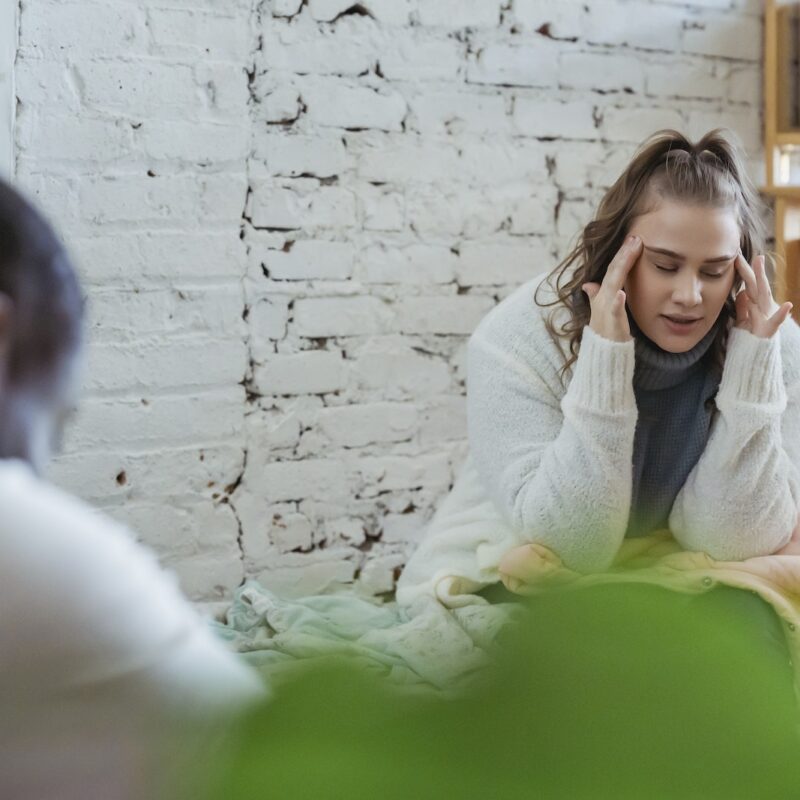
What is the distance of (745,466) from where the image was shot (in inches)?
63.3

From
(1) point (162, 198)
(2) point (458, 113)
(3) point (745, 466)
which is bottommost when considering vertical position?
(3) point (745, 466)

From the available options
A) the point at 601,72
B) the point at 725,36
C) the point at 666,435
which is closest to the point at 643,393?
the point at 666,435

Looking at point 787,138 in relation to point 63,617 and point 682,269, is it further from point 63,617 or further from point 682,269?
point 63,617

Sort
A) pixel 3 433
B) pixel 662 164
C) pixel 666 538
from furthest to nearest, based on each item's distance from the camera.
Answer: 1. pixel 666 538
2. pixel 662 164
3. pixel 3 433

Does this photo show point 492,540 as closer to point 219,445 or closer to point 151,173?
point 219,445

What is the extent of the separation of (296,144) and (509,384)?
2.63ft

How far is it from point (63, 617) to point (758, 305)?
136cm

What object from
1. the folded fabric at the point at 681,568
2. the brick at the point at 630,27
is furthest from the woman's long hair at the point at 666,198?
the brick at the point at 630,27

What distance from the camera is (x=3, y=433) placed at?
0.48 m

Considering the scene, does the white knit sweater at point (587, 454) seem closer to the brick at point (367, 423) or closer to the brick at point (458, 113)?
the brick at point (367, 423)

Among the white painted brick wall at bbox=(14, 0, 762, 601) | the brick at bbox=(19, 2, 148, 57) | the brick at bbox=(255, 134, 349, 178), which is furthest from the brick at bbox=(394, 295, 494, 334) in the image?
the brick at bbox=(19, 2, 148, 57)

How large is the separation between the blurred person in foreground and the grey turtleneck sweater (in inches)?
49.9

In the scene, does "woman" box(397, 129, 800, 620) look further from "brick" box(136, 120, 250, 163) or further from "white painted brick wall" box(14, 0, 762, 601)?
"brick" box(136, 120, 250, 163)

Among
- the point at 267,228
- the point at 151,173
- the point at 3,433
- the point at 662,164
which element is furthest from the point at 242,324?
the point at 3,433
